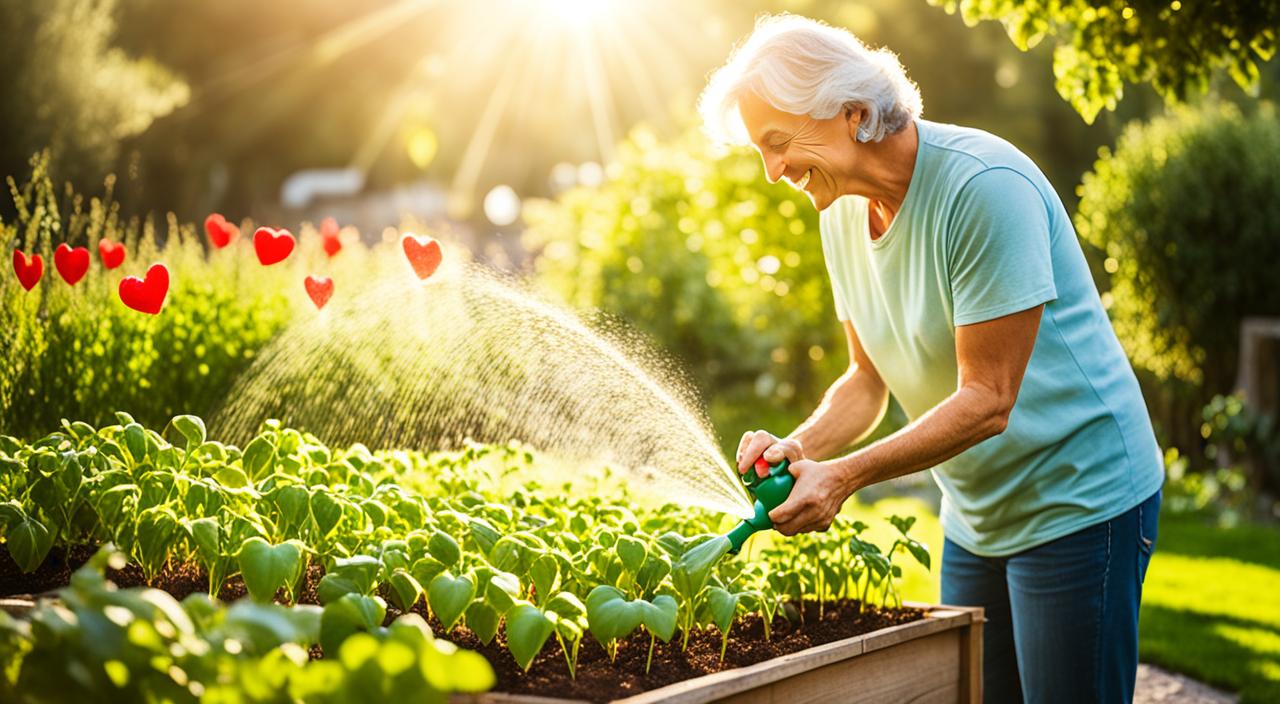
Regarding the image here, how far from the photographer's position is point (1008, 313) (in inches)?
101

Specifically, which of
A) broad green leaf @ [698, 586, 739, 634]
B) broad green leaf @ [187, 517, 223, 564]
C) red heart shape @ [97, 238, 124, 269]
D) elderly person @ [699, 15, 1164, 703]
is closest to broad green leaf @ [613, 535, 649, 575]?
broad green leaf @ [698, 586, 739, 634]

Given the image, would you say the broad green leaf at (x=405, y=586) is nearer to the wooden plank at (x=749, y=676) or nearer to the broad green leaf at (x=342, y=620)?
the broad green leaf at (x=342, y=620)

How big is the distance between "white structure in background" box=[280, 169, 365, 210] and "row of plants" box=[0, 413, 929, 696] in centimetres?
3252

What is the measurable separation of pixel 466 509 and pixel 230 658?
57.5 inches

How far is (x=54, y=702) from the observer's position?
1584 millimetres

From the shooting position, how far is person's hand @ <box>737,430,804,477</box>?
8.50 ft

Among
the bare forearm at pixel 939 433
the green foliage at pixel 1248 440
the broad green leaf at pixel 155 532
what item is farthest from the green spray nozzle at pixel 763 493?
the green foliage at pixel 1248 440

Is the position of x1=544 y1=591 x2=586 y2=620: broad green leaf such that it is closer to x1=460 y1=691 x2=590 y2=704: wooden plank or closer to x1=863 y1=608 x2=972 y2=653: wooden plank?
x1=460 y1=691 x2=590 y2=704: wooden plank

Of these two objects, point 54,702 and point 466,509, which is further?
point 466,509

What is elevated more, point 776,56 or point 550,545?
point 776,56

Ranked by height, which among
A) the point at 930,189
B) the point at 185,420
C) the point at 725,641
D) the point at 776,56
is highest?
the point at 776,56

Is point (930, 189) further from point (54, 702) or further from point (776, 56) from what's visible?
point (54, 702)

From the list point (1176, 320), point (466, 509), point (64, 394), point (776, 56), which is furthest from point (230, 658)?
point (1176, 320)

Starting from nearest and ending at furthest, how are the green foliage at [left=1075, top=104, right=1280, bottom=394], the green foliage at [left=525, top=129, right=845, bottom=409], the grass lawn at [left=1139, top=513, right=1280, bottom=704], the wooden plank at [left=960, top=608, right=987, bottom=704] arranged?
the wooden plank at [left=960, top=608, right=987, bottom=704] < the grass lawn at [left=1139, top=513, right=1280, bottom=704] < the green foliage at [left=1075, top=104, right=1280, bottom=394] < the green foliage at [left=525, top=129, right=845, bottom=409]
